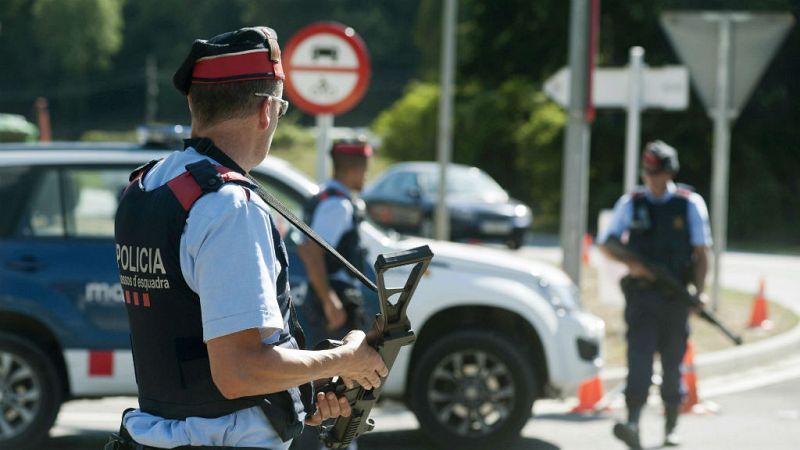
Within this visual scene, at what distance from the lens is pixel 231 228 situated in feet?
8.21

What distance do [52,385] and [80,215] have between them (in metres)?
0.93

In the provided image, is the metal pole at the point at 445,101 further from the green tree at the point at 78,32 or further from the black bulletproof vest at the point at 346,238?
the green tree at the point at 78,32

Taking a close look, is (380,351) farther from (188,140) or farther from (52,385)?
(52,385)

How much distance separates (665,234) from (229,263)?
5368mm

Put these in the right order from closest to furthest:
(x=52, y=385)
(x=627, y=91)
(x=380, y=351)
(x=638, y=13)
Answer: (x=380, y=351) < (x=52, y=385) < (x=627, y=91) < (x=638, y=13)

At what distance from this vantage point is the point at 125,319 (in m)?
6.88

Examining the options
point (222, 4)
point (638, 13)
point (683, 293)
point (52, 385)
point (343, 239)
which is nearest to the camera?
point (343, 239)

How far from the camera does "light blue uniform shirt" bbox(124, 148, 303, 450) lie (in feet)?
8.16

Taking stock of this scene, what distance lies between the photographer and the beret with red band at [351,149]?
6289 millimetres

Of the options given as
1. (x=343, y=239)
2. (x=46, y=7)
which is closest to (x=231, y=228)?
(x=343, y=239)

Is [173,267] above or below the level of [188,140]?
below

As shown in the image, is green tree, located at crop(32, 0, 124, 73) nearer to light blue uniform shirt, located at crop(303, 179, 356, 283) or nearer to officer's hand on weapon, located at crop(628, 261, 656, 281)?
officer's hand on weapon, located at crop(628, 261, 656, 281)

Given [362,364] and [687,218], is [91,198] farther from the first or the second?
[362,364]

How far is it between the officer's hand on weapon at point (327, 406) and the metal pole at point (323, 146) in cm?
579
